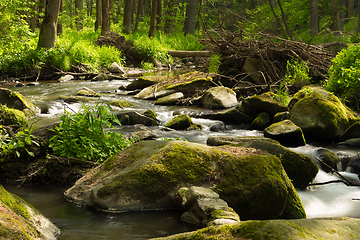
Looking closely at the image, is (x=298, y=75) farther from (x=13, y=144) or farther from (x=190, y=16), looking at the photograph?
(x=190, y=16)

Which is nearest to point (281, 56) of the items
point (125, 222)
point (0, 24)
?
point (125, 222)

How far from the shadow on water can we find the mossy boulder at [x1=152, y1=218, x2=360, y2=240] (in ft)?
3.41

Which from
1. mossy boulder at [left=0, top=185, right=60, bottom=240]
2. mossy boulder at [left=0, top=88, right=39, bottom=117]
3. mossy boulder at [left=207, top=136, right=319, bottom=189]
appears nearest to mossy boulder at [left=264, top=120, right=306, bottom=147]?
mossy boulder at [left=207, top=136, right=319, bottom=189]

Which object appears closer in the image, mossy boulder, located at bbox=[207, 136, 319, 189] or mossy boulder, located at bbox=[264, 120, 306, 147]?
mossy boulder, located at bbox=[207, 136, 319, 189]

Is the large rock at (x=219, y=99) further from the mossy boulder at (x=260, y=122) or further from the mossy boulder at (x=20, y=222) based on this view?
the mossy boulder at (x=20, y=222)

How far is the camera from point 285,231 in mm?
1914

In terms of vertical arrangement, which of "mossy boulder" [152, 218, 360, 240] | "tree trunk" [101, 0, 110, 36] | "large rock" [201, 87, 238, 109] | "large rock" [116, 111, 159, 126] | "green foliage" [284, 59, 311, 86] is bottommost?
"large rock" [116, 111, 159, 126]

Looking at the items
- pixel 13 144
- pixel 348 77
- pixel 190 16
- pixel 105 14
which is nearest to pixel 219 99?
pixel 348 77

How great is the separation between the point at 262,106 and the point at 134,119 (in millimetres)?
3198

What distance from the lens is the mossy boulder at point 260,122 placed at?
753 cm

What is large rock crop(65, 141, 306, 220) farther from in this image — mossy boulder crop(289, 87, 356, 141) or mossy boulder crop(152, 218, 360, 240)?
mossy boulder crop(289, 87, 356, 141)

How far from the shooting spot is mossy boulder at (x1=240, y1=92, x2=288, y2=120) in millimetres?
7805

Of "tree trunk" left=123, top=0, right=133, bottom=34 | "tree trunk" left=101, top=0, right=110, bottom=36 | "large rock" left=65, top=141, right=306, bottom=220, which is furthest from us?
"tree trunk" left=123, top=0, right=133, bottom=34

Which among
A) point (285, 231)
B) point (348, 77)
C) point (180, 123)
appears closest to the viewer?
point (285, 231)
